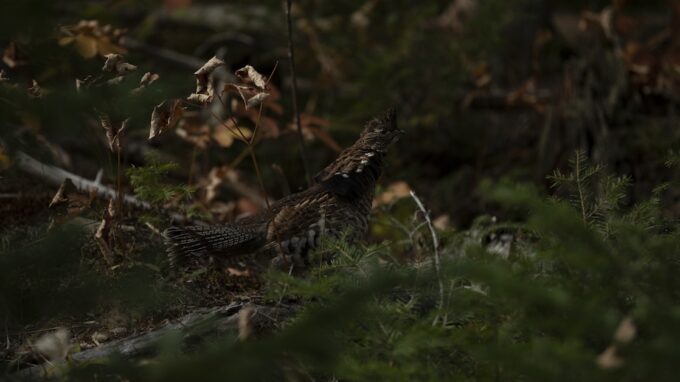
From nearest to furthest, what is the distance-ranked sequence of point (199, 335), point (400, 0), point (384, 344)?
point (384, 344), point (199, 335), point (400, 0)

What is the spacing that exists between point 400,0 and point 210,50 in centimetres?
217

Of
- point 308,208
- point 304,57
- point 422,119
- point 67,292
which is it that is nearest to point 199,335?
point 67,292

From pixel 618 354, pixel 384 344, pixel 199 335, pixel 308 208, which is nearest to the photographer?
pixel 618 354

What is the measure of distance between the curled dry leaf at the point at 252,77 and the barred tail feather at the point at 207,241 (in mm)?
872

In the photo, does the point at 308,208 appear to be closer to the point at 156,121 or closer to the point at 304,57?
the point at 156,121

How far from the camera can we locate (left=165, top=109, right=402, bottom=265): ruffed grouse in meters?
4.55

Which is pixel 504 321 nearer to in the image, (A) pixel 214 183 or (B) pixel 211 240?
(B) pixel 211 240

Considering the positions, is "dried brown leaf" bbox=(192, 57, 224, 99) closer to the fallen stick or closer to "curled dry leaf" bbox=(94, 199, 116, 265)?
"curled dry leaf" bbox=(94, 199, 116, 265)

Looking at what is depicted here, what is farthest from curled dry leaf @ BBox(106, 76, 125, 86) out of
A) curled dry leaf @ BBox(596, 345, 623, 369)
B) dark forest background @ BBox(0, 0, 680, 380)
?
curled dry leaf @ BBox(596, 345, 623, 369)

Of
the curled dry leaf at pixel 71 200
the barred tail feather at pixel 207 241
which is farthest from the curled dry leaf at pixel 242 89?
the curled dry leaf at pixel 71 200

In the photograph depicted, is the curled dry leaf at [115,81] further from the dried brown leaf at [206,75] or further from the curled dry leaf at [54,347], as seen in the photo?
the curled dry leaf at [54,347]

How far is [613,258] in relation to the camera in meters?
2.51

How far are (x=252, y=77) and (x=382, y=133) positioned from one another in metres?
1.25

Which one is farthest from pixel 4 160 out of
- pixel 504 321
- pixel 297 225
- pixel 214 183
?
pixel 504 321
